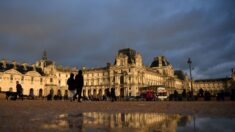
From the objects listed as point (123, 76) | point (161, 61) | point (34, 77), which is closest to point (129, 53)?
point (123, 76)

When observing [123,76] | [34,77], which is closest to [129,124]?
[123,76]

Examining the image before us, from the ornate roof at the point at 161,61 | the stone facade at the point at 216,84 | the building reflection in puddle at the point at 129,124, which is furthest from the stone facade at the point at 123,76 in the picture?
the building reflection in puddle at the point at 129,124

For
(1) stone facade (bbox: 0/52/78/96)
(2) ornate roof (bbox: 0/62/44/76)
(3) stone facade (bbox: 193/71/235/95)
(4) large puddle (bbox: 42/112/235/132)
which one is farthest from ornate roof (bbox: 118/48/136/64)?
(3) stone facade (bbox: 193/71/235/95)

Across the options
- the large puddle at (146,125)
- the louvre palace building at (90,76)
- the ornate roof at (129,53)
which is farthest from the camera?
the ornate roof at (129,53)

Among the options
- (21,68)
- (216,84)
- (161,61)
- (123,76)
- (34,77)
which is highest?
(161,61)

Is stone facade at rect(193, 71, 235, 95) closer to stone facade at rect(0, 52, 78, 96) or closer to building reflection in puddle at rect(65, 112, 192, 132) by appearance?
stone facade at rect(0, 52, 78, 96)

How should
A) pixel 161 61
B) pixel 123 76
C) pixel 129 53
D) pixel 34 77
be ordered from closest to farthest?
pixel 34 77, pixel 123 76, pixel 129 53, pixel 161 61

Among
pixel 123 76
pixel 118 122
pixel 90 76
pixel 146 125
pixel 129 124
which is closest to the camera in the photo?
pixel 146 125

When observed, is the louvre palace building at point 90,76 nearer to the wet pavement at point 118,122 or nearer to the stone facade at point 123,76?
the stone facade at point 123,76

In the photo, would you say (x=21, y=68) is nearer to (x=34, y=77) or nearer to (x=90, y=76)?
(x=34, y=77)

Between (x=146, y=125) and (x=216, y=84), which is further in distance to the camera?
(x=216, y=84)

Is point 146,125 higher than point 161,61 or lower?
lower

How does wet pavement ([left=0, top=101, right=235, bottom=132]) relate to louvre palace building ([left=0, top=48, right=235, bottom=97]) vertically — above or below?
below

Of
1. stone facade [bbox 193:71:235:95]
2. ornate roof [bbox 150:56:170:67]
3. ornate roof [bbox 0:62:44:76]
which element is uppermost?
ornate roof [bbox 150:56:170:67]
